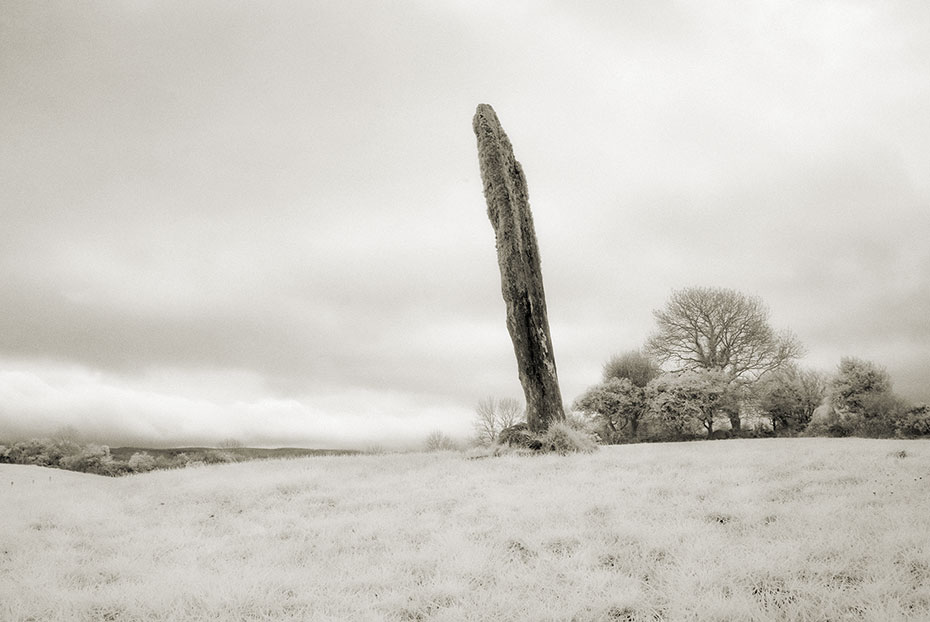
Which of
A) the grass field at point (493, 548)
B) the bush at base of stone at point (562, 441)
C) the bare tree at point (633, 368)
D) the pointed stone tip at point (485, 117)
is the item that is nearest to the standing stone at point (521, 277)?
the pointed stone tip at point (485, 117)

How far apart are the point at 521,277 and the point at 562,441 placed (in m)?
3.72

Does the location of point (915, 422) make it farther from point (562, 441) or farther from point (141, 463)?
point (141, 463)

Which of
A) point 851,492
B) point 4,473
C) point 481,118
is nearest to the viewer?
point 851,492

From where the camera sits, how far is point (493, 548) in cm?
438

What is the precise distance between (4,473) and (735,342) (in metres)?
28.2

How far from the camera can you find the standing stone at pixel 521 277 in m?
11.0

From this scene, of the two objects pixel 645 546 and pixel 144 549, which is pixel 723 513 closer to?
pixel 645 546

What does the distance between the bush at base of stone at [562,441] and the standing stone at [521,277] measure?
40 centimetres

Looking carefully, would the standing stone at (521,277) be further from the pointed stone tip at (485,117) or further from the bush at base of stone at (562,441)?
the bush at base of stone at (562,441)

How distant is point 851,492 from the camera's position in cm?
582

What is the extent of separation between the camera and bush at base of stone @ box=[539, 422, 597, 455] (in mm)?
10256

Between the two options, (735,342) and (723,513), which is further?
(735,342)

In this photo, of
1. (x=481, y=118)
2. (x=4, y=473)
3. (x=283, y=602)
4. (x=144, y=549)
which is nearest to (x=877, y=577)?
(x=283, y=602)

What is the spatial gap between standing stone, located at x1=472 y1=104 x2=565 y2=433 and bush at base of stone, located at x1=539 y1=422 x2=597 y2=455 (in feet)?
1.33
